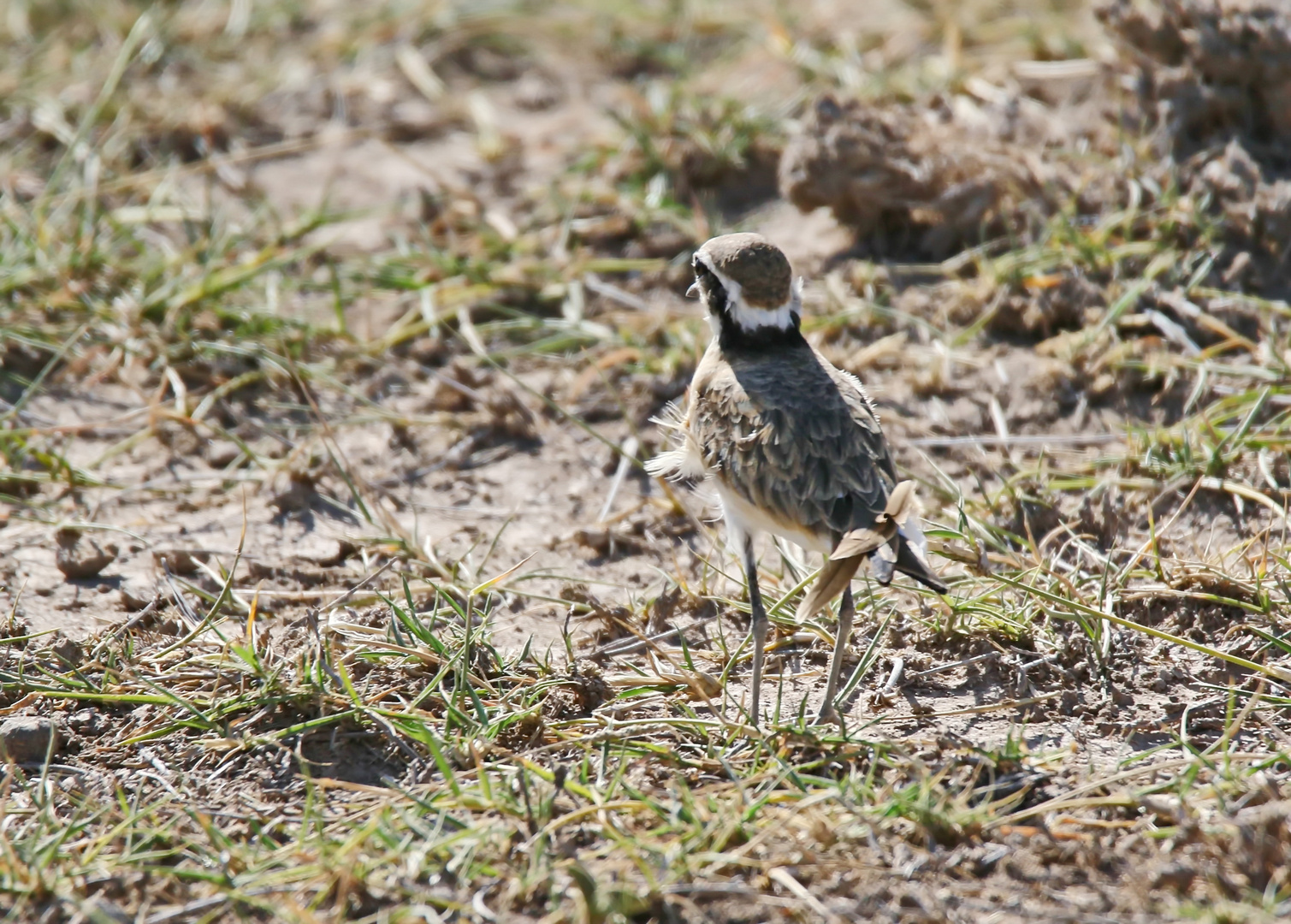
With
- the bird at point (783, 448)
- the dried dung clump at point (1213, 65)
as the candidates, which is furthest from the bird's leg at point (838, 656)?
the dried dung clump at point (1213, 65)

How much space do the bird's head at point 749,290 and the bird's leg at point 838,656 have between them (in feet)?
3.03

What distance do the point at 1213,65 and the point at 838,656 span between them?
11.9 ft

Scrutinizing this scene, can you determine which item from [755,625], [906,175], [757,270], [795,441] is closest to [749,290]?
[757,270]

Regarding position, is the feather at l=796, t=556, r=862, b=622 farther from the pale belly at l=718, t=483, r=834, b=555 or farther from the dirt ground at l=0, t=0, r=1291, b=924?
the dirt ground at l=0, t=0, r=1291, b=924

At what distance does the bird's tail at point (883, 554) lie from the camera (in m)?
3.45

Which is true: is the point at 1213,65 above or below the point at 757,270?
above

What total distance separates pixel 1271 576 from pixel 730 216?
3217 millimetres

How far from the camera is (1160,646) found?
4.05 metres

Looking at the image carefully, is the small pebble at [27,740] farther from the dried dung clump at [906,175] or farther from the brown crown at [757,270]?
the dried dung clump at [906,175]

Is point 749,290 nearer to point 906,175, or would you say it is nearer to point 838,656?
point 838,656

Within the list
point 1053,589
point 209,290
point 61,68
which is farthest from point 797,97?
point 61,68

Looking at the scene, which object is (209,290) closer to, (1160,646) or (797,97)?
(797,97)

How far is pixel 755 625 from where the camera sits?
3949mm

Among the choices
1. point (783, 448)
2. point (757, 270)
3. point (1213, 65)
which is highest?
point (1213, 65)
